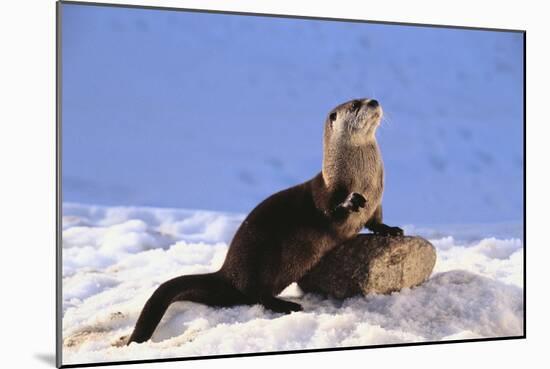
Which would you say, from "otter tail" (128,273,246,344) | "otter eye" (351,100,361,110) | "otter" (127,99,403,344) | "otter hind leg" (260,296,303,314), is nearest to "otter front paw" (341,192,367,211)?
"otter" (127,99,403,344)

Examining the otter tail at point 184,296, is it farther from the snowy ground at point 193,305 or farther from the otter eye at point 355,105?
the otter eye at point 355,105

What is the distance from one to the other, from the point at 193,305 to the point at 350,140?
1.04m

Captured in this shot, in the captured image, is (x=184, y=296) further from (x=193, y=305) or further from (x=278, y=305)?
(x=278, y=305)

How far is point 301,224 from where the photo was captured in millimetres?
4023

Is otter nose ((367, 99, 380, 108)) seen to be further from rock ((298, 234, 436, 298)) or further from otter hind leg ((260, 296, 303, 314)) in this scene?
otter hind leg ((260, 296, 303, 314))

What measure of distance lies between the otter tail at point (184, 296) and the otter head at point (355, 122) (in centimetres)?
84

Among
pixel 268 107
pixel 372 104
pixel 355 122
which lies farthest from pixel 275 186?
pixel 372 104

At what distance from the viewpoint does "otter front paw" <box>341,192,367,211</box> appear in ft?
13.0

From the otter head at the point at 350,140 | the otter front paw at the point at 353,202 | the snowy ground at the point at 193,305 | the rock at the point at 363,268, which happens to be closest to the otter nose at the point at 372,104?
the otter head at the point at 350,140

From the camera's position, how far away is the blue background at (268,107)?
376cm

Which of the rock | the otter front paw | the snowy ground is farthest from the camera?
the rock

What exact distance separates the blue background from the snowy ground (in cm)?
11

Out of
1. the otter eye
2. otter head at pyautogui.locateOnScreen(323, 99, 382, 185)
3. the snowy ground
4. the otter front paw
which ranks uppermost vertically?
the otter eye

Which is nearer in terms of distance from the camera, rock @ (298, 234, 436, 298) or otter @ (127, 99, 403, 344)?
otter @ (127, 99, 403, 344)
